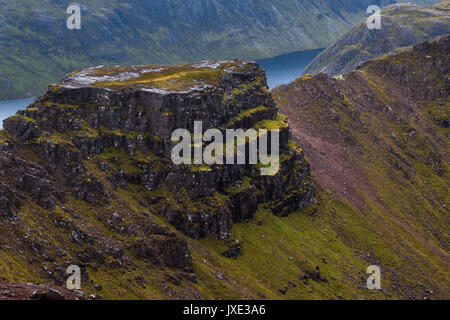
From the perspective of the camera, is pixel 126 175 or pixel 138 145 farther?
pixel 138 145

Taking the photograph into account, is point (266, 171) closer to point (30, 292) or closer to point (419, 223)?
point (419, 223)

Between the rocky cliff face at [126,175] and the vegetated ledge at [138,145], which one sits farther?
the vegetated ledge at [138,145]

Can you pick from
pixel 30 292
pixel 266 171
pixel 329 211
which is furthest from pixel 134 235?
pixel 329 211

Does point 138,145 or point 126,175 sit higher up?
point 138,145

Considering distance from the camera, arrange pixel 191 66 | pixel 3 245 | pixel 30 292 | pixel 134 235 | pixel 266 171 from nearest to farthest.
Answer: pixel 30 292 < pixel 3 245 < pixel 134 235 < pixel 266 171 < pixel 191 66
